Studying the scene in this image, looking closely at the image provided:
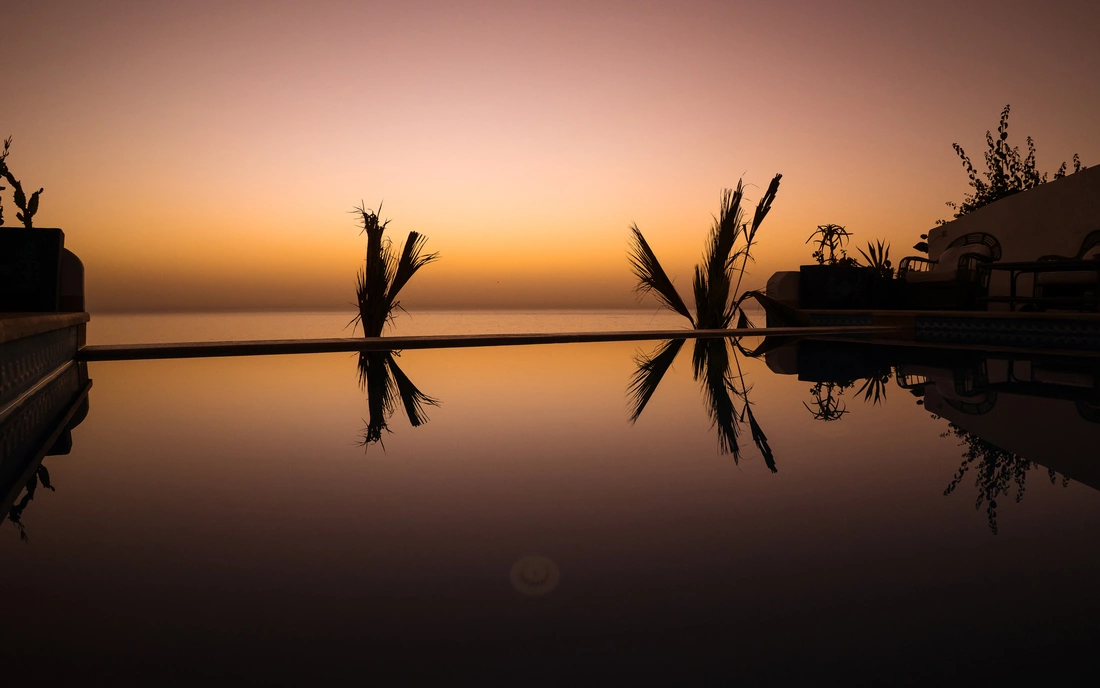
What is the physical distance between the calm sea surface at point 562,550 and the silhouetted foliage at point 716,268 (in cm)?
491

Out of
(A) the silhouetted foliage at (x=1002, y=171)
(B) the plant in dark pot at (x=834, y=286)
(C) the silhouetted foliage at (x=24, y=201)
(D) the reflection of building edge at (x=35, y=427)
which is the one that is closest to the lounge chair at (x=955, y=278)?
(B) the plant in dark pot at (x=834, y=286)

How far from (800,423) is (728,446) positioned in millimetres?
433

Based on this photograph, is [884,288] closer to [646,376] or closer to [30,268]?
[646,376]

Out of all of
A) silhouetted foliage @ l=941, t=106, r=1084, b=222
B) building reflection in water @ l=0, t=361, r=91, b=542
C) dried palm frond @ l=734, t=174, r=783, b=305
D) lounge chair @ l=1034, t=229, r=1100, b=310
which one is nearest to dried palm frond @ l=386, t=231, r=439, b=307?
building reflection in water @ l=0, t=361, r=91, b=542

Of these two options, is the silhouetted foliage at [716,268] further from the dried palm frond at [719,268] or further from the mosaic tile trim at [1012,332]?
the mosaic tile trim at [1012,332]

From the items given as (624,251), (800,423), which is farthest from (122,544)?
(624,251)

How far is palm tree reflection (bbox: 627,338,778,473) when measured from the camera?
161 cm

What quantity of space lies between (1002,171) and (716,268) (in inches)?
291

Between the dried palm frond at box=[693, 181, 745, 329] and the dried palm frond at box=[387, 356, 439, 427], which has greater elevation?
the dried palm frond at box=[693, 181, 745, 329]

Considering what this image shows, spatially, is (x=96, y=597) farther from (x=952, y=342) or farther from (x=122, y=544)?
(x=952, y=342)

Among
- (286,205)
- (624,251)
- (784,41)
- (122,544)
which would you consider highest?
(784,41)

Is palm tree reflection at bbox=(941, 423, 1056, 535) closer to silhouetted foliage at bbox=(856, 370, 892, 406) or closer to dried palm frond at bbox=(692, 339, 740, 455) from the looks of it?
dried palm frond at bbox=(692, 339, 740, 455)

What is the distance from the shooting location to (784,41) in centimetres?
679

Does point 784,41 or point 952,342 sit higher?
point 784,41
